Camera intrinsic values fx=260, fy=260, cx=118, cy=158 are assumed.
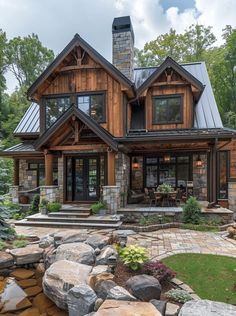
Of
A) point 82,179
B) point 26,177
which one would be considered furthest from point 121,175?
point 26,177

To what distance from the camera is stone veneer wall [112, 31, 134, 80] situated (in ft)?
42.4

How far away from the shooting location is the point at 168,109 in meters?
12.3

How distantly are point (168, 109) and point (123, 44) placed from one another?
13.4 feet

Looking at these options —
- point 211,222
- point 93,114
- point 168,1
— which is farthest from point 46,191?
point 168,1

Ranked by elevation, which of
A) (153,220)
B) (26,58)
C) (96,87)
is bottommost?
(153,220)

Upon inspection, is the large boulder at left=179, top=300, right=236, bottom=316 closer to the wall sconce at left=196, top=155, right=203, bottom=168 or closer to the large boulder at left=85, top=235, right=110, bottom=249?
the large boulder at left=85, top=235, right=110, bottom=249

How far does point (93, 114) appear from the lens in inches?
461

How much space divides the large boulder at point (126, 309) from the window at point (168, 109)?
9643 mm

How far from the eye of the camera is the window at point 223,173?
13.0 m

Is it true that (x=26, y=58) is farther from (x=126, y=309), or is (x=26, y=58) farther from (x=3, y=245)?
(x=126, y=309)

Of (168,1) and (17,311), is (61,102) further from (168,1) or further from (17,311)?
(168,1)

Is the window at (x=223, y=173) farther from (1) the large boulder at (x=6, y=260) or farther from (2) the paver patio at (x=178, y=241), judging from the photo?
(1) the large boulder at (x=6, y=260)

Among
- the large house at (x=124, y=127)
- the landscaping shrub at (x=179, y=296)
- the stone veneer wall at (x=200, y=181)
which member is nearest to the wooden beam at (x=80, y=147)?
the large house at (x=124, y=127)

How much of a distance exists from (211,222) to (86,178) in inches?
220
